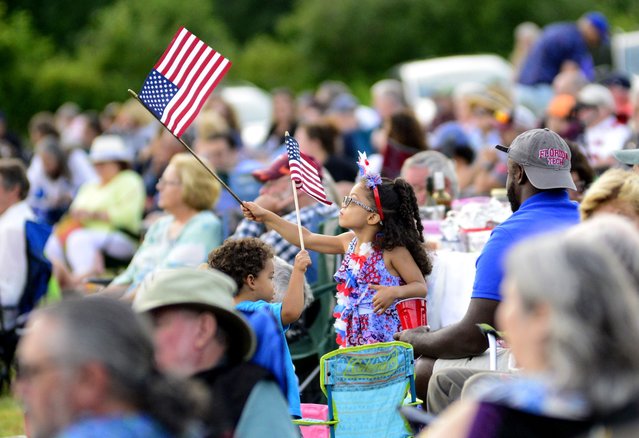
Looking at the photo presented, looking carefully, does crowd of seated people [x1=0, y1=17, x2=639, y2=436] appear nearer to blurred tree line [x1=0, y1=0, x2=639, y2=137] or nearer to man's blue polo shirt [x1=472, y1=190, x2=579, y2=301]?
man's blue polo shirt [x1=472, y1=190, x2=579, y2=301]

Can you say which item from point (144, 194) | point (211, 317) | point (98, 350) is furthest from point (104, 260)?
point (98, 350)

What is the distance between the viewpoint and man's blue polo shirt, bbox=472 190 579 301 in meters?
5.26

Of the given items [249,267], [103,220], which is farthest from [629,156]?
[103,220]

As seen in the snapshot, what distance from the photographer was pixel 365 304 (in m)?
5.93

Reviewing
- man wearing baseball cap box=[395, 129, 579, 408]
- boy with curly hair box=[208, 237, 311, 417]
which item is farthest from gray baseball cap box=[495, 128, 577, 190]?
boy with curly hair box=[208, 237, 311, 417]

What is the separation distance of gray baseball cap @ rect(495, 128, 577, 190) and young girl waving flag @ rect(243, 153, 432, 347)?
67cm

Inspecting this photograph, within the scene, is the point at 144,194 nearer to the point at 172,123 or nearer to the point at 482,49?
the point at 172,123

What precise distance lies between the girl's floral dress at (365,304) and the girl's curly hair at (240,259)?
871 mm

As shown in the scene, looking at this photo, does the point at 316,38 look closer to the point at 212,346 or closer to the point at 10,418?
the point at 10,418

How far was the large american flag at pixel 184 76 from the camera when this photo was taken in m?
6.26

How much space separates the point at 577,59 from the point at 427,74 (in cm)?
764

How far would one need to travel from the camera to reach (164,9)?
3738 cm

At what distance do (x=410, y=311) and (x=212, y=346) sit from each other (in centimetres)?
242

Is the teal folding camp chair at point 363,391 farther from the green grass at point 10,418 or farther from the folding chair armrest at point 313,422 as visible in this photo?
the green grass at point 10,418
